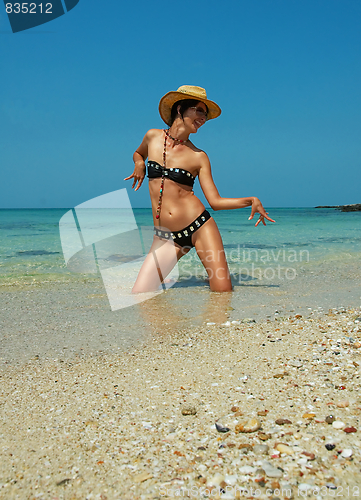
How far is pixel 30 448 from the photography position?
1.38 metres

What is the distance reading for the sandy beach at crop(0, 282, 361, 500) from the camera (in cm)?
119

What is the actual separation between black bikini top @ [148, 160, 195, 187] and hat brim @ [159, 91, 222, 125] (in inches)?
20.3

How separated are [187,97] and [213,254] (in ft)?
5.34

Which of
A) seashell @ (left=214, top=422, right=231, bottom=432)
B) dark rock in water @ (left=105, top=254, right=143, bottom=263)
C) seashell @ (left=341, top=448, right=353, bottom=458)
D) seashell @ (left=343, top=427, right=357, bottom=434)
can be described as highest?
seashell @ (left=214, top=422, right=231, bottom=432)

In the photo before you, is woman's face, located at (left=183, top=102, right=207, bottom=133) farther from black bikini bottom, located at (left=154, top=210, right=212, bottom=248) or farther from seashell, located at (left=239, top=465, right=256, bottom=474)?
seashell, located at (left=239, top=465, right=256, bottom=474)

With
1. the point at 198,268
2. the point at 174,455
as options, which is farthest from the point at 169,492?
the point at 198,268

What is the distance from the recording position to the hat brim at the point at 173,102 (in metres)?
3.82

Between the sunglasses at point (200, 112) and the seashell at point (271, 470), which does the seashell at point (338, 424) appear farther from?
the sunglasses at point (200, 112)

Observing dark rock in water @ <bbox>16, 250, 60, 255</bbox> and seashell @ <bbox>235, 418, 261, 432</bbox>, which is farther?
dark rock in water @ <bbox>16, 250, 60, 255</bbox>

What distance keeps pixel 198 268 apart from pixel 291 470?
4922mm

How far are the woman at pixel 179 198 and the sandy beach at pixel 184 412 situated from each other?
55.3 inches

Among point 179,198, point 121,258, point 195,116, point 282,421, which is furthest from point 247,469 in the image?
point 121,258

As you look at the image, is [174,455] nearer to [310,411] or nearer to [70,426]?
[70,426]

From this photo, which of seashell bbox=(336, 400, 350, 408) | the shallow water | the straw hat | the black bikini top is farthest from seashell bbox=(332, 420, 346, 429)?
the straw hat
